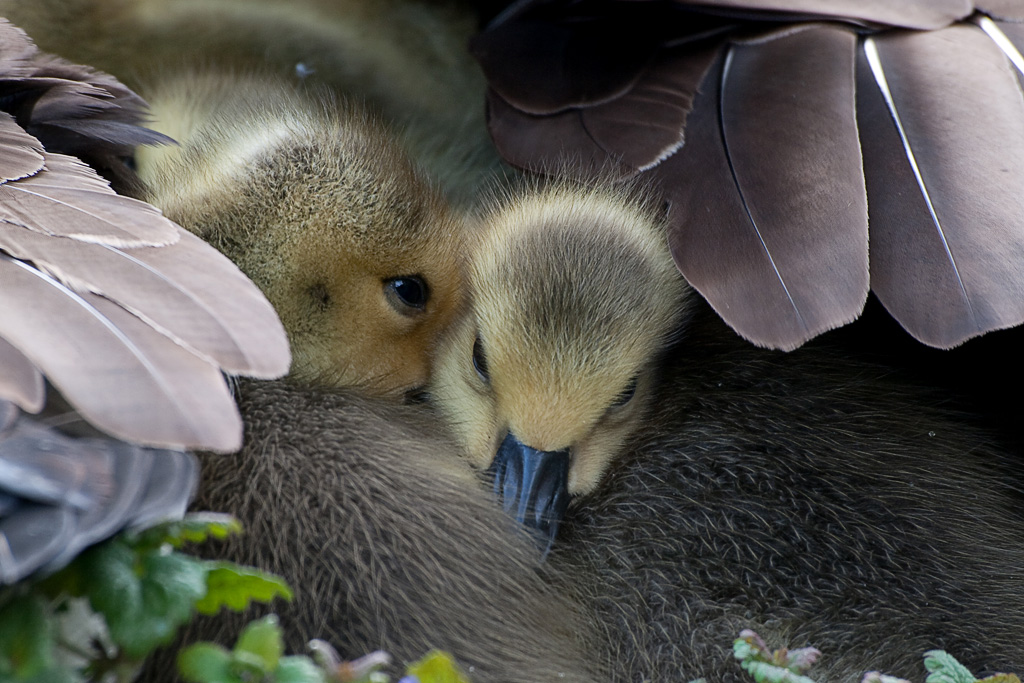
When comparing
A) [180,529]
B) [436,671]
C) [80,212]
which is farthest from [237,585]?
[80,212]

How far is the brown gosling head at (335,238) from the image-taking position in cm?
139

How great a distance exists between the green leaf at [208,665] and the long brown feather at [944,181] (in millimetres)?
Answer: 771


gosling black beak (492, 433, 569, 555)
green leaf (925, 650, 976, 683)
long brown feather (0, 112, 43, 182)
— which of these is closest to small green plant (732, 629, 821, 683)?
green leaf (925, 650, 976, 683)

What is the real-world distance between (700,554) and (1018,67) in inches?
28.6

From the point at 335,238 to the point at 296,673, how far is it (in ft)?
2.38

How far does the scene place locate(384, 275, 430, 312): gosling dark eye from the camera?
1.45 metres

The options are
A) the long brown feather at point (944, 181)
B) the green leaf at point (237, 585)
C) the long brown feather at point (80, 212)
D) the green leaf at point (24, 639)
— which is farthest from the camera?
the long brown feather at point (944, 181)

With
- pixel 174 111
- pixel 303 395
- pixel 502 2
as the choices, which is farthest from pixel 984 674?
pixel 174 111

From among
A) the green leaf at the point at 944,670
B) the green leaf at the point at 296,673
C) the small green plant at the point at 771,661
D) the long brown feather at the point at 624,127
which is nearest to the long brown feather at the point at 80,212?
the green leaf at the point at 296,673

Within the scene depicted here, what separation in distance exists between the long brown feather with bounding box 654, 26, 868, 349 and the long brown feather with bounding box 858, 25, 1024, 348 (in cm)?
3

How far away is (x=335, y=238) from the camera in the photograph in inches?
55.1

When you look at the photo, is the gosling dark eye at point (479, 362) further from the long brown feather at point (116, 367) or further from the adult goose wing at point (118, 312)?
the long brown feather at point (116, 367)

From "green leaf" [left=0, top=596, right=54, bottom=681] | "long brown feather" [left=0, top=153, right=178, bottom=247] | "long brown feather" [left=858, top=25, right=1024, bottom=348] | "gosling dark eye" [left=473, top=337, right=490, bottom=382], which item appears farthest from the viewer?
"gosling dark eye" [left=473, top=337, right=490, bottom=382]

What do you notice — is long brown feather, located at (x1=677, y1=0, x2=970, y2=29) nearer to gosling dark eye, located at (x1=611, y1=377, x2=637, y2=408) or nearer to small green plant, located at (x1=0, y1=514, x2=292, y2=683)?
gosling dark eye, located at (x1=611, y1=377, x2=637, y2=408)
